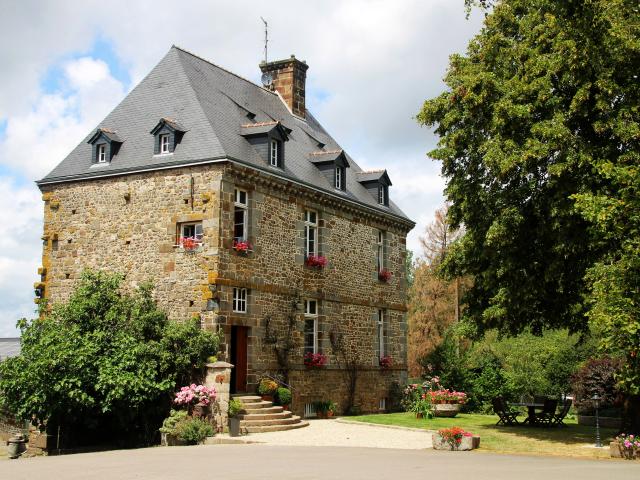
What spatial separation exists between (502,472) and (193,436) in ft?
27.4

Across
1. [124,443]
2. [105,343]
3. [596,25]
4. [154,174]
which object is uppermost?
[596,25]

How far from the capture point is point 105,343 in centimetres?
1917

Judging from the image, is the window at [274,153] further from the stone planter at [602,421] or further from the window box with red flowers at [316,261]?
the stone planter at [602,421]

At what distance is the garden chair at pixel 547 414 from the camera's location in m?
20.1

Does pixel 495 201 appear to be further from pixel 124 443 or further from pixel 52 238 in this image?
A: pixel 52 238

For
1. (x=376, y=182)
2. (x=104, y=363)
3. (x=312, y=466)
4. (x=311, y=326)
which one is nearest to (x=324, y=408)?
(x=311, y=326)

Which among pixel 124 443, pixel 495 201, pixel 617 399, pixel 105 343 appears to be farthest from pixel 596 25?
pixel 124 443

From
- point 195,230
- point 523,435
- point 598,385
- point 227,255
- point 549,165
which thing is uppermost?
point 549,165

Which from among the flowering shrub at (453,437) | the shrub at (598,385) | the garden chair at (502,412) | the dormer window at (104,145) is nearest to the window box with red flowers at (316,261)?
the dormer window at (104,145)

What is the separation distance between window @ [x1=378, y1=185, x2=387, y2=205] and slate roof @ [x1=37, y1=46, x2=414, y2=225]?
1.32m

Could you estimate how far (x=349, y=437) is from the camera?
714 inches

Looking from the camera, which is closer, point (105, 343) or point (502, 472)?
point (502, 472)

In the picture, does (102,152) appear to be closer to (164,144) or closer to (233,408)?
(164,144)

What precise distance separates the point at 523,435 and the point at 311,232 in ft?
31.6
